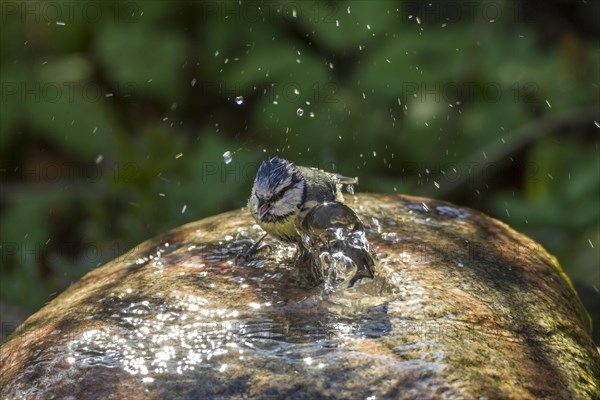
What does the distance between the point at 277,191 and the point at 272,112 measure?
9.55 feet

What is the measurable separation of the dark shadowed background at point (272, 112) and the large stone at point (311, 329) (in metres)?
1.98

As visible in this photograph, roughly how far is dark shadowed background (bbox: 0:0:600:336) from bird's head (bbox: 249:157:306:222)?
1677 millimetres

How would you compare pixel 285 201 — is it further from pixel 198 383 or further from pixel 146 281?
pixel 198 383

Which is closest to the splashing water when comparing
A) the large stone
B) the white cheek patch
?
the large stone

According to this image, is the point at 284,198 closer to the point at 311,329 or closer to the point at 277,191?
the point at 277,191

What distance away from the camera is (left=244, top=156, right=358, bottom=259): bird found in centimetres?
311

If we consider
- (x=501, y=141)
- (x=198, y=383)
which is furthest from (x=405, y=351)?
(x=501, y=141)

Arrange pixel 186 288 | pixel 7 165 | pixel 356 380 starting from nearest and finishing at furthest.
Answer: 1. pixel 356 380
2. pixel 186 288
3. pixel 7 165

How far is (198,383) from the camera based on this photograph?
224 centimetres

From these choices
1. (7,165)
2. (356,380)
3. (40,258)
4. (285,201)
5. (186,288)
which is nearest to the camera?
(356,380)

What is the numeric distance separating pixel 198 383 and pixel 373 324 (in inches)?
21.5

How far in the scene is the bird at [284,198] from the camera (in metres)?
3.11

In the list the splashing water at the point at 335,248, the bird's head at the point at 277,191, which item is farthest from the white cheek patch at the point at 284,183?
the splashing water at the point at 335,248

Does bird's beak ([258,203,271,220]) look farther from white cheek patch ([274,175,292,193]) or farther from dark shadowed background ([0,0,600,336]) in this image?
dark shadowed background ([0,0,600,336])
